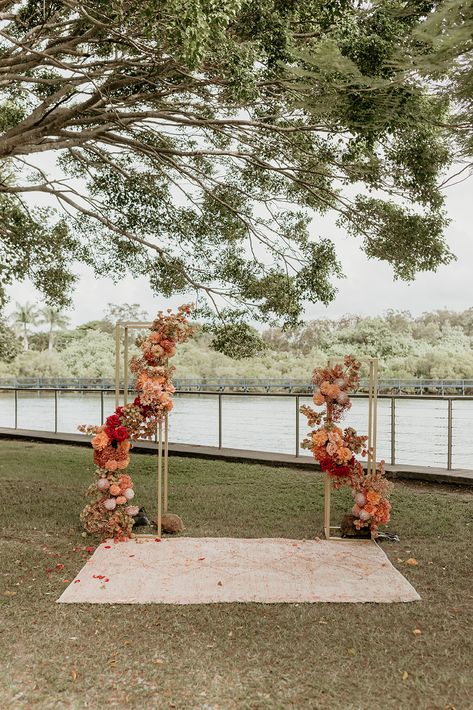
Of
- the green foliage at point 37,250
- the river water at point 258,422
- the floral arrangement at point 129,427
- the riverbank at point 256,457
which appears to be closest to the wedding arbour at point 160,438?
the floral arrangement at point 129,427

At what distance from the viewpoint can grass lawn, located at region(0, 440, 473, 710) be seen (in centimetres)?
281

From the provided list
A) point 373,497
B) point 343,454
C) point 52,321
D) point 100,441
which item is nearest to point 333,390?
point 343,454

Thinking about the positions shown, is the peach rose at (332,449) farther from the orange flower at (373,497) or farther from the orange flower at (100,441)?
the orange flower at (100,441)

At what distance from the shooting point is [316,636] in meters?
3.42

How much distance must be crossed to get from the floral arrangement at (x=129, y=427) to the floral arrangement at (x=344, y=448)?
116 centimetres

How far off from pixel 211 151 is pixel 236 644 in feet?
23.0

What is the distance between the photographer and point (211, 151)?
29.6ft

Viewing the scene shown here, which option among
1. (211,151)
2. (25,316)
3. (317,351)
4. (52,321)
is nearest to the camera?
(211,151)

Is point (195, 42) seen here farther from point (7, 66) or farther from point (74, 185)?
point (74, 185)

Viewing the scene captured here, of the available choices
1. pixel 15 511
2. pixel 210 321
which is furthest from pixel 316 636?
pixel 210 321

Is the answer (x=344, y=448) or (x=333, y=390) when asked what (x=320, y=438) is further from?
(x=333, y=390)

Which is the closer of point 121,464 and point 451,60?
point 451,60

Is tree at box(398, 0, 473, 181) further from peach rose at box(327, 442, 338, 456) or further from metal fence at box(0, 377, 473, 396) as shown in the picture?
metal fence at box(0, 377, 473, 396)

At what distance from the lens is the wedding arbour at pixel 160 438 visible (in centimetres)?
532
